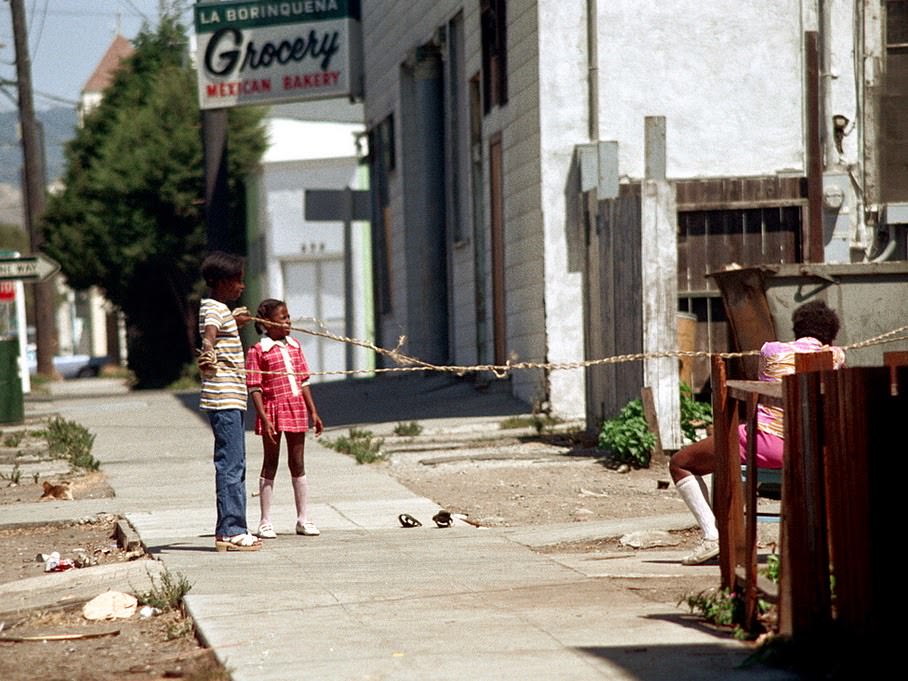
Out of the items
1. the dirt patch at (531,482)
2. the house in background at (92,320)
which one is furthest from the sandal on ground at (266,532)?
the house in background at (92,320)

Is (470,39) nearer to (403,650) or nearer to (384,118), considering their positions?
(384,118)

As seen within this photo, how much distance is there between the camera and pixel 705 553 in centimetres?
841

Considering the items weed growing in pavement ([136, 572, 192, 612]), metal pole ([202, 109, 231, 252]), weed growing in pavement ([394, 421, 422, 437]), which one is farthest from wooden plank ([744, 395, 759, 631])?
metal pole ([202, 109, 231, 252])

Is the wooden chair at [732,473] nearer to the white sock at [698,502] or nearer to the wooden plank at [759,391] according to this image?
the wooden plank at [759,391]

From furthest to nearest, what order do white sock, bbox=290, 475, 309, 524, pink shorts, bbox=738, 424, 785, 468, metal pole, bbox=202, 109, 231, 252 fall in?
metal pole, bbox=202, 109, 231, 252, white sock, bbox=290, 475, 309, 524, pink shorts, bbox=738, 424, 785, 468

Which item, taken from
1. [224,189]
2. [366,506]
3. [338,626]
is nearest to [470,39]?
[224,189]

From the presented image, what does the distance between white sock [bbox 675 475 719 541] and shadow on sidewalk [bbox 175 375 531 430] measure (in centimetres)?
883

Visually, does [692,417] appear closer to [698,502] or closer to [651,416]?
[651,416]

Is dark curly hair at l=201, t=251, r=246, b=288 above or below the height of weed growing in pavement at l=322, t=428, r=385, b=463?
above

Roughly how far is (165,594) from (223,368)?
189 centimetres

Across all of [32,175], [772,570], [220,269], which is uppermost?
[32,175]

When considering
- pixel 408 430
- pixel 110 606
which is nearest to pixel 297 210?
pixel 408 430

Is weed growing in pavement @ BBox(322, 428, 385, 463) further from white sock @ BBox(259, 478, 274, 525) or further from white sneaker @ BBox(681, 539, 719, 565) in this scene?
white sneaker @ BBox(681, 539, 719, 565)

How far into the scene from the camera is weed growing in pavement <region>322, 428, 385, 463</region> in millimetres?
14477
